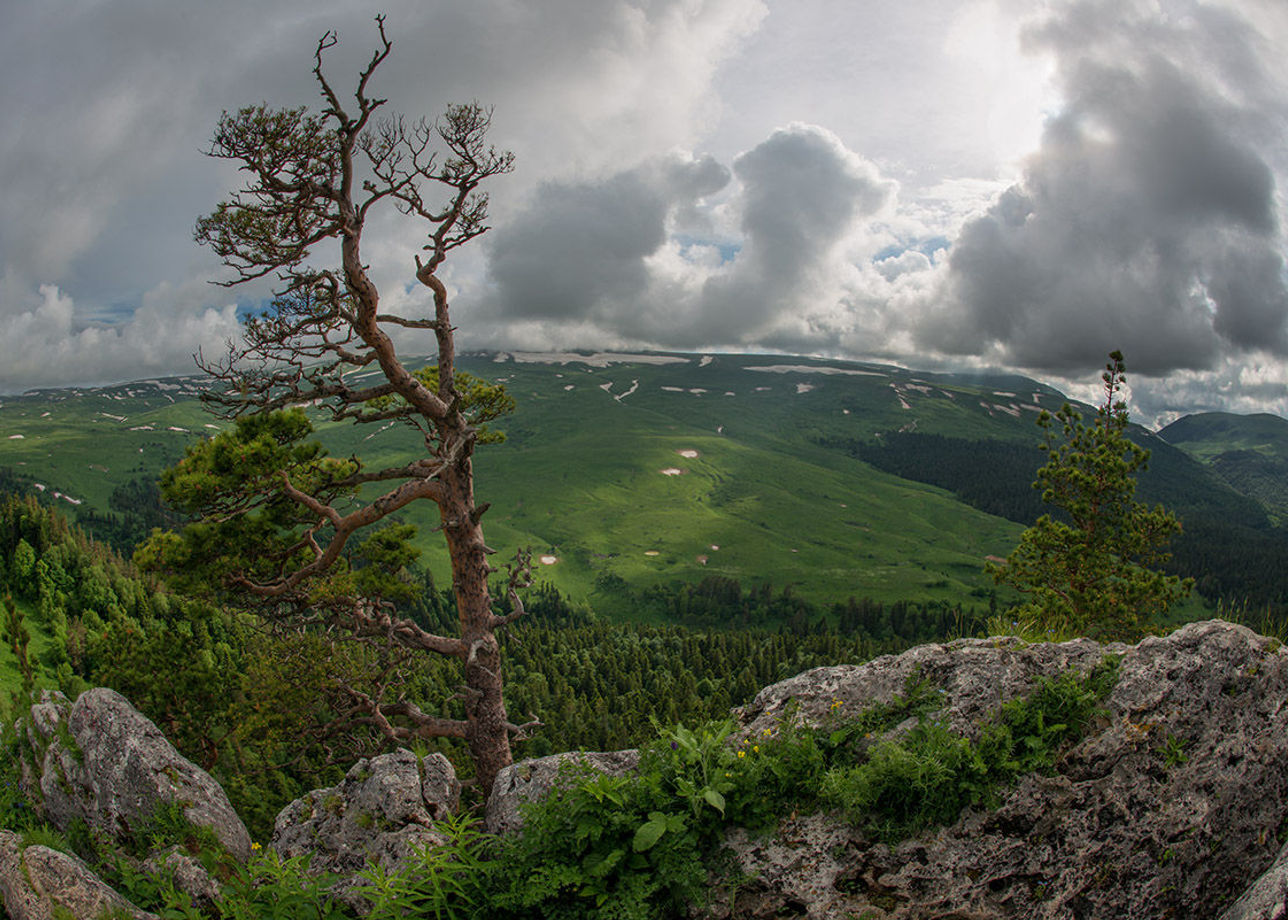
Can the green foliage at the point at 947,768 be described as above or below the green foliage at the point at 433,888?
above

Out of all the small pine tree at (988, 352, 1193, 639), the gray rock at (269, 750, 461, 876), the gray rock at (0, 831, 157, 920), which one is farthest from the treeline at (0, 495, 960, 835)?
the small pine tree at (988, 352, 1193, 639)

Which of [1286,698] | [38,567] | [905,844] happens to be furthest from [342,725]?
[38,567]

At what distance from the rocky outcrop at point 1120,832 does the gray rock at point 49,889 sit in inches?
267

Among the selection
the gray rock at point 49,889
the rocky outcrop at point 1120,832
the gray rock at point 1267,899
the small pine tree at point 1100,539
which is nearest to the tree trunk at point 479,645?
the gray rock at point 49,889

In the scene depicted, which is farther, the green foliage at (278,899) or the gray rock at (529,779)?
the gray rock at (529,779)

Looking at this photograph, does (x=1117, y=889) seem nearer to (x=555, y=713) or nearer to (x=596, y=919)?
(x=596, y=919)

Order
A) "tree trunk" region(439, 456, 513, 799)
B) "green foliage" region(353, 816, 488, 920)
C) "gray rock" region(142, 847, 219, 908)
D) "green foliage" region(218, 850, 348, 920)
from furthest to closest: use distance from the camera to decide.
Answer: "tree trunk" region(439, 456, 513, 799) < "gray rock" region(142, 847, 219, 908) < "green foliage" region(218, 850, 348, 920) < "green foliage" region(353, 816, 488, 920)

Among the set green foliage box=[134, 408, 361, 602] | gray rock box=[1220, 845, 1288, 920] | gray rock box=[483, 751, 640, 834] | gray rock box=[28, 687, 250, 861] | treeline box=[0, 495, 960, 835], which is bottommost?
treeline box=[0, 495, 960, 835]

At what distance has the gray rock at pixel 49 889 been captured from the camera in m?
6.22

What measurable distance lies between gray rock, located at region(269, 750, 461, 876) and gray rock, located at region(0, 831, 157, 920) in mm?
2986

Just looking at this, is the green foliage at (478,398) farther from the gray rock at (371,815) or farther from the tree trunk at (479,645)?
the gray rock at (371,815)

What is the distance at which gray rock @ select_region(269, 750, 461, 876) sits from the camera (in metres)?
9.41

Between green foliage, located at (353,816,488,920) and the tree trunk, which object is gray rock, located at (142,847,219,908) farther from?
the tree trunk

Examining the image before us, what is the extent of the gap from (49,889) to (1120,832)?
1137cm
